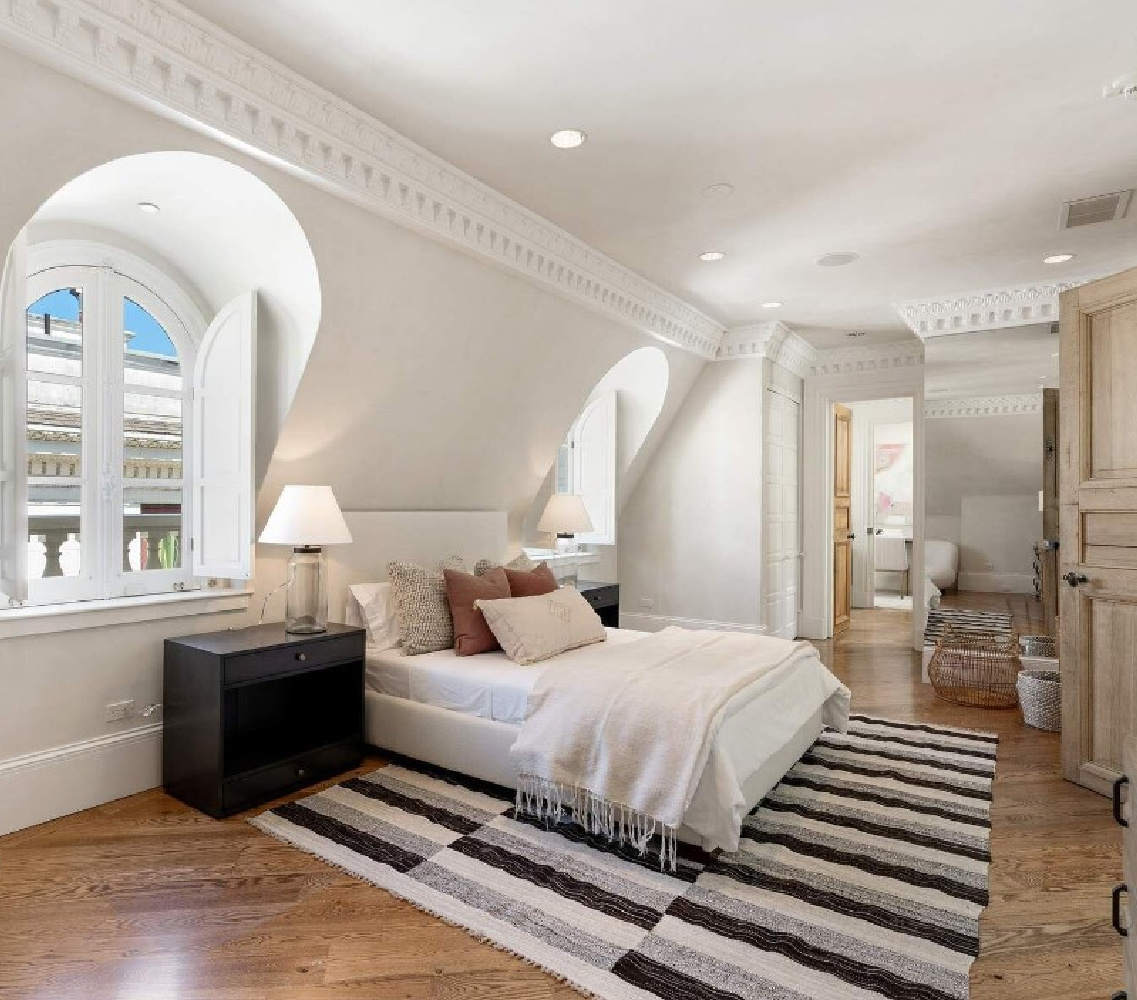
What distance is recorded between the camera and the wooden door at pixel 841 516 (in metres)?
6.92

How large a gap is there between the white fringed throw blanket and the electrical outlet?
1.56 metres

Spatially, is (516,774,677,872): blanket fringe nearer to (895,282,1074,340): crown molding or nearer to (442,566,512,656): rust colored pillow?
(442,566,512,656): rust colored pillow

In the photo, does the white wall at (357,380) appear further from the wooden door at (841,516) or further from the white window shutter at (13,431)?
the wooden door at (841,516)

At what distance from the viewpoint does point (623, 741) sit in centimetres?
249

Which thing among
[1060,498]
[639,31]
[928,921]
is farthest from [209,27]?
[1060,498]

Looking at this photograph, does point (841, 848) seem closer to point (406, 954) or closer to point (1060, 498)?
point (406, 954)

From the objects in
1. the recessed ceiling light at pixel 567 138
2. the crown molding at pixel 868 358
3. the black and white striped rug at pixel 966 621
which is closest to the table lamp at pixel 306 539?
the recessed ceiling light at pixel 567 138

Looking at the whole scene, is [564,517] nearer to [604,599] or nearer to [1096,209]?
[604,599]

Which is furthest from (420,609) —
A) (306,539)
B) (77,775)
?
(77,775)

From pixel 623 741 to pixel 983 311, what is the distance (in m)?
4.23

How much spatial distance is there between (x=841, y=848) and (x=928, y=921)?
45cm

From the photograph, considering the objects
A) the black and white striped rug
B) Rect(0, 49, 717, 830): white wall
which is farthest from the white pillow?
the black and white striped rug

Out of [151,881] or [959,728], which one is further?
[959,728]

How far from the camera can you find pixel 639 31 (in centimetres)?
224
